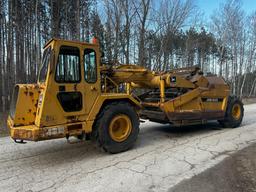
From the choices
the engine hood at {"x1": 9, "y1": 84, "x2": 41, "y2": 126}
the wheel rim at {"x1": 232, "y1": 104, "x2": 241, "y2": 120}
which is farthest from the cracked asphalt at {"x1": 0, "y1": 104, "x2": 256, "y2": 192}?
the wheel rim at {"x1": 232, "y1": 104, "x2": 241, "y2": 120}

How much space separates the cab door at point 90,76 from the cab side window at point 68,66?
0.16 m

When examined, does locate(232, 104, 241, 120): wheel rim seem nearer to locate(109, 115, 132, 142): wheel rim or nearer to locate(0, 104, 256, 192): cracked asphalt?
locate(0, 104, 256, 192): cracked asphalt

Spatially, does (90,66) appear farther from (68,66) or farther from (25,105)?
(25,105)

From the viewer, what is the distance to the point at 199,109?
25.8 feet

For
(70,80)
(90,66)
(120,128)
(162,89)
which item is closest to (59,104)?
(70,80)

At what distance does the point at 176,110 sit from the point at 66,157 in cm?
330

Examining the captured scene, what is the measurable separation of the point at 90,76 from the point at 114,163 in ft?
5.95

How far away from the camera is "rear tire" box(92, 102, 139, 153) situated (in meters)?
5.47

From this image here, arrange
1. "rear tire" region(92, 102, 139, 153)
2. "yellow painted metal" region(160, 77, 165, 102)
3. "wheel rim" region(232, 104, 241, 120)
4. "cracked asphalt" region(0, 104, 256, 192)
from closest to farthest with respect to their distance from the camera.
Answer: "cracked asphalt" region(0, 104, 256, 192), "rear tire" region(92, 102, 139, 153), "yellow painted metal" region(160, 77, 165, 102), "wheel rim" region(232, 104, 241, 120)

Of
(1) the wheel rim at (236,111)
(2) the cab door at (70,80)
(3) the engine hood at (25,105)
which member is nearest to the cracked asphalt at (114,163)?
(3) the engine hood at (25,105)

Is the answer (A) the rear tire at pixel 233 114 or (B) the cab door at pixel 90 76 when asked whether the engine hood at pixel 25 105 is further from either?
(A) the rear tire at pixel 233 114

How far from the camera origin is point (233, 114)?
29.4 feet

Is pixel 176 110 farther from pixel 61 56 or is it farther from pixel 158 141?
pixel 61 56

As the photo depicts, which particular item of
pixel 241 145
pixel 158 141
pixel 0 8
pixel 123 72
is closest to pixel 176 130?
pixel 158 141
